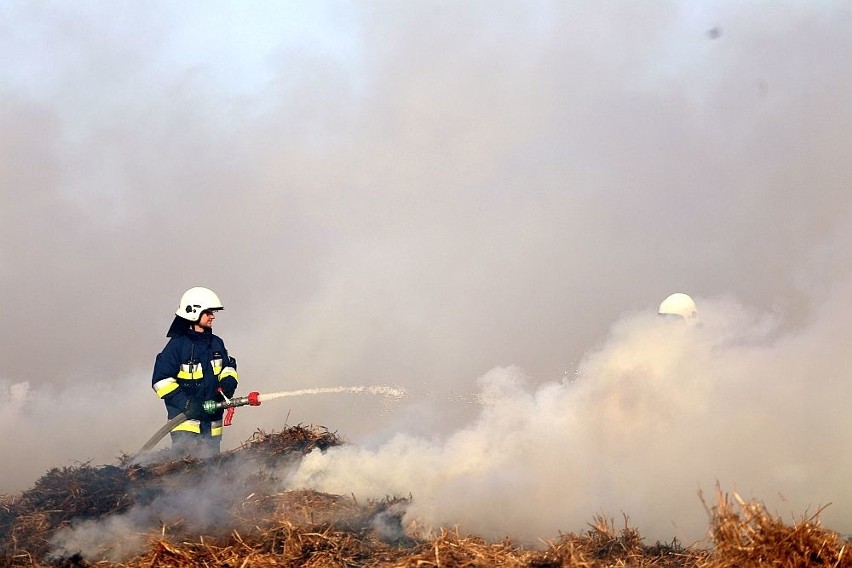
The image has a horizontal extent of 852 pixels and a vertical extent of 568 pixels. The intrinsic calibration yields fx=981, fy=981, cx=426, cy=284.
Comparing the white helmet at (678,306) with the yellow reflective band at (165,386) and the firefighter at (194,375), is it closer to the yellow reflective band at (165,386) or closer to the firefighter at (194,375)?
the firefighter at (194,375)

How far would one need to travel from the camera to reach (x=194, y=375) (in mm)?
13648

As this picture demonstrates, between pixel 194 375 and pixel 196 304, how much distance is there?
1051 millimetres

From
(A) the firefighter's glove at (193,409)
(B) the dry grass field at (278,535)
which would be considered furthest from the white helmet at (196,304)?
(B) the dry grass field at (278,535)

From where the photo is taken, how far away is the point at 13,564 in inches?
353

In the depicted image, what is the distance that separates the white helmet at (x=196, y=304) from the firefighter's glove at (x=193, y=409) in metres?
1.24

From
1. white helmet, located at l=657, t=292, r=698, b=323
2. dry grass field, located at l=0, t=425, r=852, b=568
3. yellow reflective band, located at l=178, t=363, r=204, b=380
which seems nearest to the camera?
dry grass field, located at l=0, t=425, r=852, b=568

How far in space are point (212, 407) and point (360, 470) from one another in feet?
10.6

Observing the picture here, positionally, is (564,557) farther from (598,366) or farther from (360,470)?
(598,366)

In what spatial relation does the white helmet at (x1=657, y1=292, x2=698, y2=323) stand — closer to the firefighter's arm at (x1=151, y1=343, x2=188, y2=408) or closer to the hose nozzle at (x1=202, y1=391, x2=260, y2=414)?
the hose nozzle at (x1=202, y1=391, x2=260, y2=414)

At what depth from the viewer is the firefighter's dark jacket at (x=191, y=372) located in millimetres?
13492

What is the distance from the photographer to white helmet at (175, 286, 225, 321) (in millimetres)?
13961

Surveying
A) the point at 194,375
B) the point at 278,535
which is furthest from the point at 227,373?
the point at 278,535

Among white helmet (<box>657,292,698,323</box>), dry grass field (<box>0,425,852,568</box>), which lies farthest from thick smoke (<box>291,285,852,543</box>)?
white helmet (<box>657,292,698,323</box>)

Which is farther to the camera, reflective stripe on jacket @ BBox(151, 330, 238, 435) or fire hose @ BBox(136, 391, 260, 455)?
reflective stripe on jacket @ BBox(151, 330, 238, 435)
